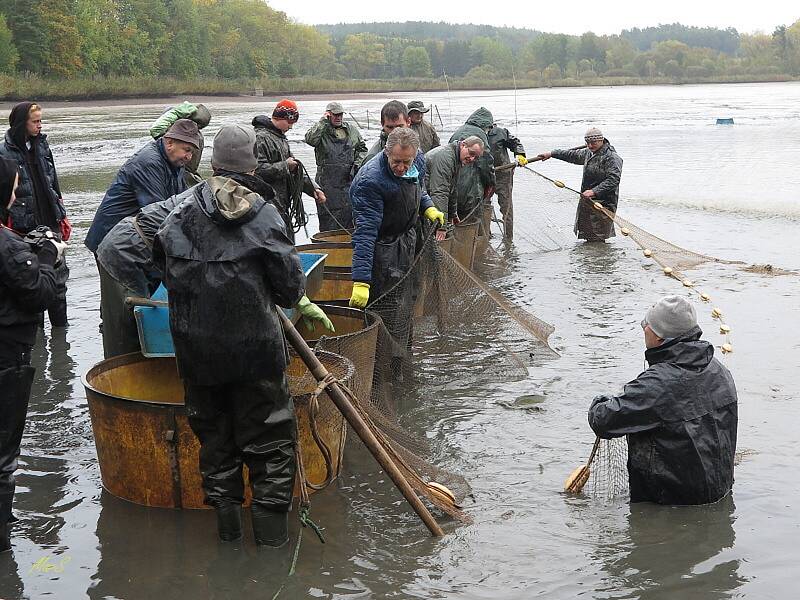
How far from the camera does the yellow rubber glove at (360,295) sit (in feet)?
20.8

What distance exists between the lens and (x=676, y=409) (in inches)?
176

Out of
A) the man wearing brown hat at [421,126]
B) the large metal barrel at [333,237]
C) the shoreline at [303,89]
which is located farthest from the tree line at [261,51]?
the large metal barrel at [333,237]

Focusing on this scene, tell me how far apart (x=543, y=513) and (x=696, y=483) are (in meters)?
0.76

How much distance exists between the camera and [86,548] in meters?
4.41

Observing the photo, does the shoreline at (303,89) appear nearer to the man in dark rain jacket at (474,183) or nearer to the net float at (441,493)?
the man in dark rain jacket at (474,183)

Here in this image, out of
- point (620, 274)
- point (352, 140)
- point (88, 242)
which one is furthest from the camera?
point (620, 274)

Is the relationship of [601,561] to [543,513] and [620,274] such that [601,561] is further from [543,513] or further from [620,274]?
[620,274]

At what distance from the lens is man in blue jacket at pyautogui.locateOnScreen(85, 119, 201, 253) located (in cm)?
576

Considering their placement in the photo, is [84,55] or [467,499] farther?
[84,55]

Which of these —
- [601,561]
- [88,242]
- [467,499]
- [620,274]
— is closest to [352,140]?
[620,274]

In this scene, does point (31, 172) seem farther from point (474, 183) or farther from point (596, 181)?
point (596, 181)

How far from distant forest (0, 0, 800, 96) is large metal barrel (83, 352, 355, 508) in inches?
1873

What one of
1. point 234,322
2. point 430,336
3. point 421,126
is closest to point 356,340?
point 234,322

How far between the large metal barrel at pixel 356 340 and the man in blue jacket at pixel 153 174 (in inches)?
48.5
